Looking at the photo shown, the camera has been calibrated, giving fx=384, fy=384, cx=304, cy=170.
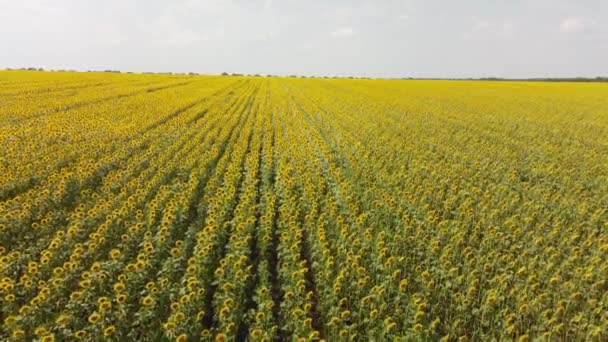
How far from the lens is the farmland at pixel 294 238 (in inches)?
180

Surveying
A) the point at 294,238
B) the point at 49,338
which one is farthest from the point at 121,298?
the point at 294,238

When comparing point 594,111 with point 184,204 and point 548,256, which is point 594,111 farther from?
point 184,204

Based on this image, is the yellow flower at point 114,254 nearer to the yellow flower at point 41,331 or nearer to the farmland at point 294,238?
the farmland at point 294,238

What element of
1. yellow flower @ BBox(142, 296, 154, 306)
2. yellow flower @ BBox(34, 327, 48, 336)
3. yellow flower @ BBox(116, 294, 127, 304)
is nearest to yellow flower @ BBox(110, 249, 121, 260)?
yellow flower @ BBox(116, 294, 127, 304)

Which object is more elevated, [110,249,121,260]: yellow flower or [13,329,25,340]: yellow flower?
[110,249,121,260]: yellow flower

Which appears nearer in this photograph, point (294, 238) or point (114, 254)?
point (114, 254)

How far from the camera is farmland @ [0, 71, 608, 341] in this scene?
15.0ft

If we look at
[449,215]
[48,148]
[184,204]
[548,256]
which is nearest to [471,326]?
[548,256]

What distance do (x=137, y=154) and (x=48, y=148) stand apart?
7.66 feet

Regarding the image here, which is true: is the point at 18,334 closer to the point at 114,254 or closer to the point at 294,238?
the point at 114,254

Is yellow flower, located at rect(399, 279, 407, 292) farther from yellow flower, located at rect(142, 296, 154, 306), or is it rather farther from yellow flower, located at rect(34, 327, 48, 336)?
yellow flower, located at rect(34, 327, 48, 336)

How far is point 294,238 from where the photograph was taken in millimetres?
6332

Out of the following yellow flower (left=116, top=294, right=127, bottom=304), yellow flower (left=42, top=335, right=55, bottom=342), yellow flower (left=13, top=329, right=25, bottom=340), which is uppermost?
yellow flower (left=116, top=294, right=127, bottom=304)

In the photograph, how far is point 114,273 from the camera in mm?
5312
